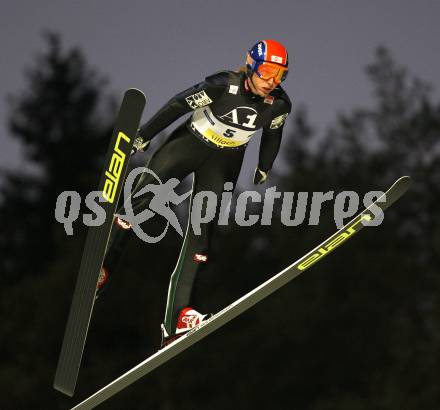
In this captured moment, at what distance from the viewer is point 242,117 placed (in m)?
7.07

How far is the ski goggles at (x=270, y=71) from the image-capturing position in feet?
22.0

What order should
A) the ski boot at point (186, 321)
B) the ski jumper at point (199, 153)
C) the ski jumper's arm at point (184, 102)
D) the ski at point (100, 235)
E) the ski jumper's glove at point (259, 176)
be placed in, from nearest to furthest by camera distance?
the ski at point (100, 235)
the ski jumper's arm at point (184, 102)
the ski jumper at point (199, 153)
the ski boot at point (186, 321)
the ski jumper's glove at point (259, 176)

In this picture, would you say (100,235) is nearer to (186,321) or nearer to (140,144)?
(140,144)

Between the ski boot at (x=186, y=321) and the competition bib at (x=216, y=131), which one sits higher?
the competition bib at (x=216, y=131)

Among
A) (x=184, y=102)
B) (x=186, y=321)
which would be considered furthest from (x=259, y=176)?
(x=186, y=321)

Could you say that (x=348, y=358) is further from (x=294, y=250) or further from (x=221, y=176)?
(x=221, y=176)

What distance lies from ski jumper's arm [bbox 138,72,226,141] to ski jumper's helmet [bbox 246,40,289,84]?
12.8 inches

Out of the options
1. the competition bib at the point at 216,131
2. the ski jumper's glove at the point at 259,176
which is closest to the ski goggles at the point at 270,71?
the competition bib at the point at 216,131

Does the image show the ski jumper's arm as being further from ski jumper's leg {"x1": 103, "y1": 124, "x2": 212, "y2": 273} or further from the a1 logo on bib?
ski jumper's leg {"x1": 103, "y1": 124, "x2": 212, "y2": 273}

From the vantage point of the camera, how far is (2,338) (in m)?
28.1

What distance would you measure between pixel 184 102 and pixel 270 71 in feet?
2.37

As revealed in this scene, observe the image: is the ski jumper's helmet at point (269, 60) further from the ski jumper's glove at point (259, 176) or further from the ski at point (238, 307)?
the ski at point (238, 307)

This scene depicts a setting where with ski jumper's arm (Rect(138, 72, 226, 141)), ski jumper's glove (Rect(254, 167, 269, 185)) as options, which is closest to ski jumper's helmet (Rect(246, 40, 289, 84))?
ski jumper's arm (Rect(138, 72, 226, 141))

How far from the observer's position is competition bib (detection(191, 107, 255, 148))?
7.19m
